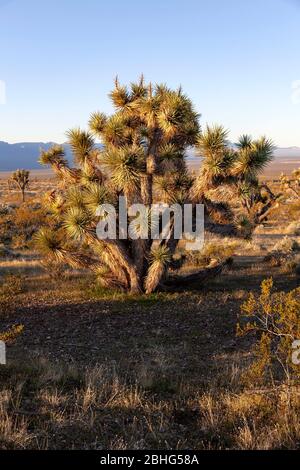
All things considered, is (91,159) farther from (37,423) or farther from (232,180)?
(37,423)

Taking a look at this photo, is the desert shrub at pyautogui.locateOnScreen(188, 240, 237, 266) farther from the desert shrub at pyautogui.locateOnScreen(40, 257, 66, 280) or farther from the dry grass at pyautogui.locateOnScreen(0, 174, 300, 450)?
the desert shrub at pyautogui.locateOnScreen(40, 257, 66, 280)

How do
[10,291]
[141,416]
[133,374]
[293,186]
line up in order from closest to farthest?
[141,416] → [133,374] → [10,291] → [293,186]

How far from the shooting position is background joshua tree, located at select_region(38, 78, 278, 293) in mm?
11102

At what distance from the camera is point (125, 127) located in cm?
1191

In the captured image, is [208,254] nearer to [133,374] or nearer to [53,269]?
[53,269]

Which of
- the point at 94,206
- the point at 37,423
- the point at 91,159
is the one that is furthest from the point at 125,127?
the point at 37,423

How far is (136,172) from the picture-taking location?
437 inches

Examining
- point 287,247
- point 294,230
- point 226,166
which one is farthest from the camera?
point 294,230

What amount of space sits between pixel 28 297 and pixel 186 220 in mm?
4500

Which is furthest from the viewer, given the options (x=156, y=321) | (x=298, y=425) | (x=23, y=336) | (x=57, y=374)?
(x=156, y=321)

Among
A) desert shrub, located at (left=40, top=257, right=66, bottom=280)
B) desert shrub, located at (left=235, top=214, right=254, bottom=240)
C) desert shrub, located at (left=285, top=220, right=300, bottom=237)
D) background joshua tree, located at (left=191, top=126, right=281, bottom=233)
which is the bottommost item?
desert shrub, located at (left=40, top=257, right=66, bottom=280)

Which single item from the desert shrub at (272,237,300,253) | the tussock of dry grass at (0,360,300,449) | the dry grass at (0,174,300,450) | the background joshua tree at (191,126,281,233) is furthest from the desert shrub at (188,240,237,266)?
the tussock of dry grass at (0,360,300,449)

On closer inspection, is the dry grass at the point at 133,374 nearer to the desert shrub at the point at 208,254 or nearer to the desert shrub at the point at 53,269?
the desert shrub at the point at 53,269

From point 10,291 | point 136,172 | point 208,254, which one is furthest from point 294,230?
point 10,291
